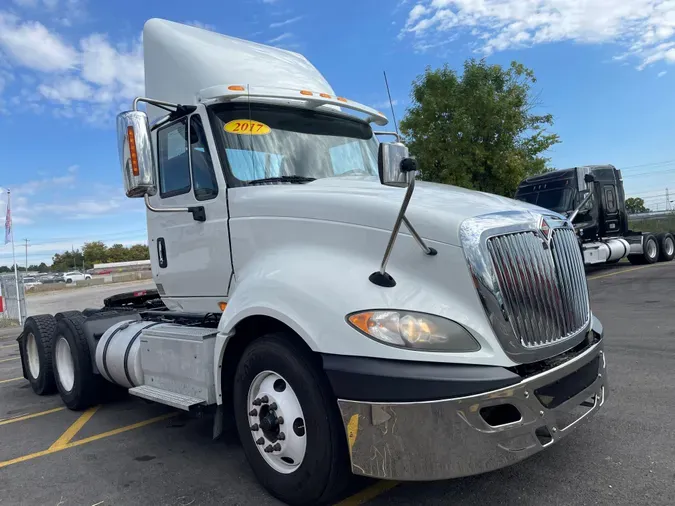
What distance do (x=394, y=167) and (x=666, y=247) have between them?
20815 mm

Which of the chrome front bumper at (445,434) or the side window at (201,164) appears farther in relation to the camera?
the side window at (201,164)

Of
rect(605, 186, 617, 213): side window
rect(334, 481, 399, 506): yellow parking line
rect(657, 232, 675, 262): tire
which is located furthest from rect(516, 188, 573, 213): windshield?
rect(334, 481, 399, 506): yellow parking line

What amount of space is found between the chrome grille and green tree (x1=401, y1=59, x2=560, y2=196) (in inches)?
726

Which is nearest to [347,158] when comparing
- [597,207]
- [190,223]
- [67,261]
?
[190,223]

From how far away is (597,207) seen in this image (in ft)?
56.5

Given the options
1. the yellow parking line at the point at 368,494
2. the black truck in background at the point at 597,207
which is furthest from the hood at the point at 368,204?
the black truck in background at the point at 597,207

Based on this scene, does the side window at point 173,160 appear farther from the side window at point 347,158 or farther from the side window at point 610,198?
the side window at point 610,198

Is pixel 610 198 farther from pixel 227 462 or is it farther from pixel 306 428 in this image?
pixel 306 428

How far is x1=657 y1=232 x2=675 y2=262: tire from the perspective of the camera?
1972 centimetres

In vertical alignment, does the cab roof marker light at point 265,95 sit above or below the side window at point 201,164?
above

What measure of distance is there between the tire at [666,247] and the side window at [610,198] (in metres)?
3.46

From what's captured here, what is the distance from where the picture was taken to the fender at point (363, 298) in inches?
107

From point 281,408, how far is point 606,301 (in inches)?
384

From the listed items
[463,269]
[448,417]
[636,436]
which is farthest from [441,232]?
[636,436]
